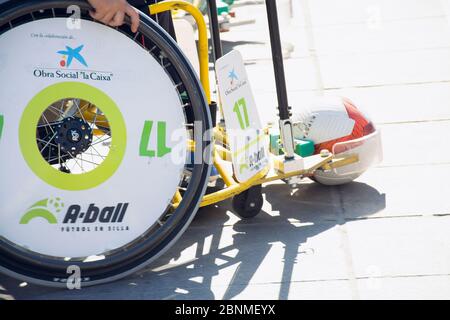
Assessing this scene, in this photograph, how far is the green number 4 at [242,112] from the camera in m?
4.07

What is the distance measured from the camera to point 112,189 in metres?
3.67

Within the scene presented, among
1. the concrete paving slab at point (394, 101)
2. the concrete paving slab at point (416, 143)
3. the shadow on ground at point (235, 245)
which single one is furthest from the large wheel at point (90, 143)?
the concrete paving slab at point (394, 101)

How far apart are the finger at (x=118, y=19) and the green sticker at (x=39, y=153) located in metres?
0.27

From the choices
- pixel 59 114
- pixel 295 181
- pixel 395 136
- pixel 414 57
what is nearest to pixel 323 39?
pixel 414 57

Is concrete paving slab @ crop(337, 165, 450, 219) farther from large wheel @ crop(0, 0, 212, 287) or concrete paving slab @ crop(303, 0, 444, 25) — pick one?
concrete paving slab @ crop(303, 0, 444, 25)

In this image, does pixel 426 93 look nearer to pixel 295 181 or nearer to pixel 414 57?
pixel 414 57

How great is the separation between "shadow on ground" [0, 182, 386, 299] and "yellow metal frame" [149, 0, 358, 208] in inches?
7.6

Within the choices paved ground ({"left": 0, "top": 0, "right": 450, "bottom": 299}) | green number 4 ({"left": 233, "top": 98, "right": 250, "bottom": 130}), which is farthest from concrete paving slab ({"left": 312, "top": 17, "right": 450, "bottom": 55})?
green number 4 ({"left": 233, "top": 98, "right": 250, "bottom": 130})

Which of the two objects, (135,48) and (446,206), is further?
(446,206)

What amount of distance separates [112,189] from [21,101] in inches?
19.5

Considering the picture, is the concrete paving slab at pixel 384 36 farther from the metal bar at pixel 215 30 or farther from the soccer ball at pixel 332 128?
the metal bar at pixel 215 30

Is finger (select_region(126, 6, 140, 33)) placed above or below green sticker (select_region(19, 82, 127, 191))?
above

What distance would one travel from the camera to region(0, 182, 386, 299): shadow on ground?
368 centimetres
